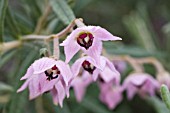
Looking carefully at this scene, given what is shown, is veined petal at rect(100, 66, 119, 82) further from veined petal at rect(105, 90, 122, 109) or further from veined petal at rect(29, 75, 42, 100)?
veined petal at rect(29, 75, 42, 100)

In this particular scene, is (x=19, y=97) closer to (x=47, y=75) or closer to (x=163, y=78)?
(x=47, y=75)

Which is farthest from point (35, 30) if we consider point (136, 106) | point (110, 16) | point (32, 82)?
point (110, 16)

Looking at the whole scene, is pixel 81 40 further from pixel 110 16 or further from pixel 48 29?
pixel 110 16

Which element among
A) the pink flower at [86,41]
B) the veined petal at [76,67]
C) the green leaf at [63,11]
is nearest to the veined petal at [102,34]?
the pink flower at [86,41]

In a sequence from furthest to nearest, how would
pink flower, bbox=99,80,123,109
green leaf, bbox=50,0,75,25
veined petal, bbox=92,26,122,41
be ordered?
pink flower, bbox=99,80,123,109
green leaf, bbox=50,0,75,25
veined petal, bbox=92,26,122,41

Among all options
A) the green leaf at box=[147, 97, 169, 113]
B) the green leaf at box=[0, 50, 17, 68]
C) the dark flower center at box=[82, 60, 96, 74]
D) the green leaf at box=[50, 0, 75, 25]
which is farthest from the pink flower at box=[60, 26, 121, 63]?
the green leaf at box=[147, 97, 169, 113]

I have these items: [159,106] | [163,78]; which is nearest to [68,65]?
[163,78]
